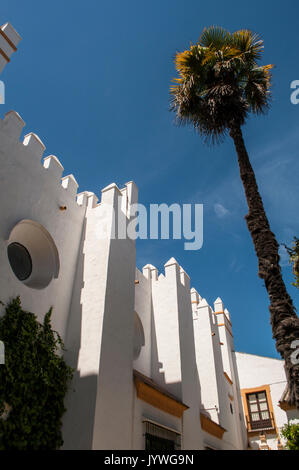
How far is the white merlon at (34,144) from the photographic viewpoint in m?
8.88

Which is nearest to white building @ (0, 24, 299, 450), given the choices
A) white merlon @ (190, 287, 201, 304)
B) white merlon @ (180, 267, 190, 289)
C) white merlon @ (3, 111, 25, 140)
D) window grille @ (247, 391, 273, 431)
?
white merlon @ (3, 111, 25, 140)

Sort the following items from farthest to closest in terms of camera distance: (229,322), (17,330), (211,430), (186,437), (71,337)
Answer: (229,322) → (211,430) → (186,437) → (71,337) → (17,330)

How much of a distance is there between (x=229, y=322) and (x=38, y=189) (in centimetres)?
1802

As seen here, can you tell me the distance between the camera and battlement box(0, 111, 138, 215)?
820 cm

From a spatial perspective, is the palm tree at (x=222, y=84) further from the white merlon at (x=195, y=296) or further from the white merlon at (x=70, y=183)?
the white merlon at (x=195, y=296)

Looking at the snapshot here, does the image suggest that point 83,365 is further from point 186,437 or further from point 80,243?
point 186,437

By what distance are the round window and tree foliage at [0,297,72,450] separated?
50.3 inches

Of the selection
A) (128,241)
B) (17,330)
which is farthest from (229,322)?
(17,330)

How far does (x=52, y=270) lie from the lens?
8844mm

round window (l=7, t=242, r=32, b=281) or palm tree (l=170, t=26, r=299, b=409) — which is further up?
palm tree (l=170, t=26, r=299, b=409)

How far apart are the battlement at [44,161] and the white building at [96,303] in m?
0.03

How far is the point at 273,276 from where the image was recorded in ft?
23.2

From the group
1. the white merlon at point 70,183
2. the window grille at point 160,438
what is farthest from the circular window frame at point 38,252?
the window grille at point 160,438

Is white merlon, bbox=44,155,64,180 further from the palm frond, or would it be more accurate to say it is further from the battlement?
the palm frond
